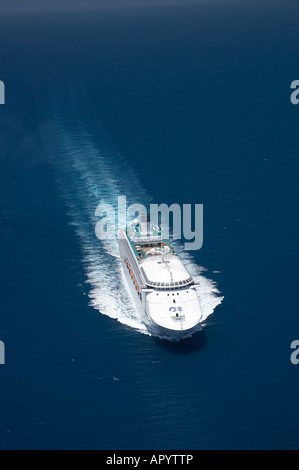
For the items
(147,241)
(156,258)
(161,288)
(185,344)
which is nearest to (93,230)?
(147,241)

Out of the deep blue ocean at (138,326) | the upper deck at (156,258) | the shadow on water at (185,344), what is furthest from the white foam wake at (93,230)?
the upper deck at (156,258)

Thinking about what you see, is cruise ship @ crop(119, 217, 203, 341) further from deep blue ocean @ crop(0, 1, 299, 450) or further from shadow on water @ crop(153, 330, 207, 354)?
deep blue ocean @ crop(0, 1, 299, 450)

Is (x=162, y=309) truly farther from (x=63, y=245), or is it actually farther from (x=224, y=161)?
(x=224, y=161)

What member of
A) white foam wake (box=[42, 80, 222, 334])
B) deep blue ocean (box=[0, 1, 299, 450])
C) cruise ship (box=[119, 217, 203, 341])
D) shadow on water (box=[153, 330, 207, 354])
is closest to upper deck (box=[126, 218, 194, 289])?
cruise ship (box=[119, 217, 203, 341])

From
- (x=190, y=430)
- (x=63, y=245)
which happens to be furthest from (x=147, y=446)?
(x=63, y=245)

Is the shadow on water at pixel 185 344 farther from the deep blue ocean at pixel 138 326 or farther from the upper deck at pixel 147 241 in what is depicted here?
the upper deck at pixel 147 241
